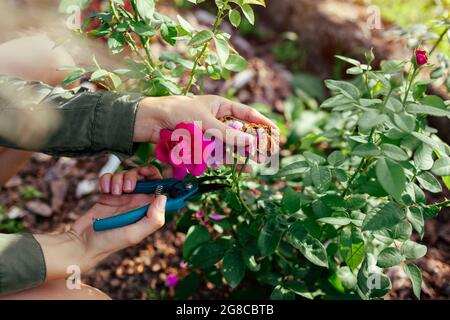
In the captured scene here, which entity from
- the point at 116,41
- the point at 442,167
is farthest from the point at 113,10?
the point at 442,167

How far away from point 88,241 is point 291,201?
1.71 ft

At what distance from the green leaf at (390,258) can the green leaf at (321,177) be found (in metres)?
0.20

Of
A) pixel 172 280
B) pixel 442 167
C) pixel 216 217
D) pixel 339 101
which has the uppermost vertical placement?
pixel 339 101

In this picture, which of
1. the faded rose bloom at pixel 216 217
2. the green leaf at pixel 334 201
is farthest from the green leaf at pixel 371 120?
the faded rose bloom at pixel 216 217

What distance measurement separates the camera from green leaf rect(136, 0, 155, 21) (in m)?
1.11

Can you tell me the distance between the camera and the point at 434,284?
1.77 meters

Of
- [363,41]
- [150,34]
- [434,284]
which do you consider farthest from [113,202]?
[363,41]

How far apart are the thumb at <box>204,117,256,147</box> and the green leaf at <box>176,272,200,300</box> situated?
69 cm

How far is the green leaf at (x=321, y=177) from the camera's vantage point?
3.98 ft

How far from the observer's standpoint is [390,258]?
1.16 metres

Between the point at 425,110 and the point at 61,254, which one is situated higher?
the point at 425,110

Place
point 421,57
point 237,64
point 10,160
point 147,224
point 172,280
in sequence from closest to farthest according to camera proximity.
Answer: point 421,57 → point 147,224 → point 237,64 → point 10,160 → point 172,280

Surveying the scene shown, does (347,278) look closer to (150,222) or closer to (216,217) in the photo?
(216,217)

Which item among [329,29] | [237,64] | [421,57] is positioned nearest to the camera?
[421,57]
